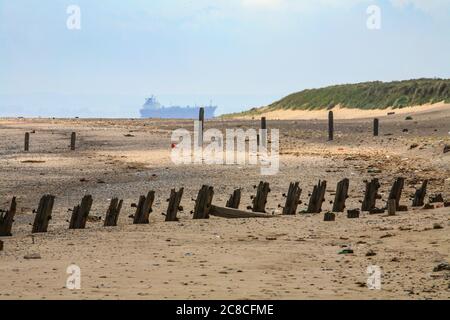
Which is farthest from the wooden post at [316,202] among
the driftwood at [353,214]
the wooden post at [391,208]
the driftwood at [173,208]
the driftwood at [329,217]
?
the driftwood at [173,208]

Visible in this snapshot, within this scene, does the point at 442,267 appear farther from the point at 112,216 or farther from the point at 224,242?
the point at 112,216

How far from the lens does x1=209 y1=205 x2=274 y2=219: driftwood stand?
74.7 ft

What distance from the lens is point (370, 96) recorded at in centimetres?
10344

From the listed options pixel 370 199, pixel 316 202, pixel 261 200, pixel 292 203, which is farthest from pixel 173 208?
pixel 370 199

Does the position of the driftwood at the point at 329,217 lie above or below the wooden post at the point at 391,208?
below

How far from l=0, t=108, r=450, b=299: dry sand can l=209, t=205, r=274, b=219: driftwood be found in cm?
35

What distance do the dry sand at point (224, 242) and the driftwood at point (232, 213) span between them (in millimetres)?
354

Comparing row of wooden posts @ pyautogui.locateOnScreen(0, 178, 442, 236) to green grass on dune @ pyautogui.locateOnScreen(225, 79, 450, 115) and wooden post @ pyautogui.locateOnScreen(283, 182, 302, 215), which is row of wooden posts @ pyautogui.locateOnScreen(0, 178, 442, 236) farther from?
green grass on dune @ pyautogui.locateOnScreen(225, 79, 450, 115)

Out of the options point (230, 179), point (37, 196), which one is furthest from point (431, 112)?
point (37, 196)

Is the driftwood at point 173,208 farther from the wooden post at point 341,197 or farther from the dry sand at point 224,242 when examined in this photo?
the wooden post at point 341,197

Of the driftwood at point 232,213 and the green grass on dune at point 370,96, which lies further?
the green grass on dune at point 370,96

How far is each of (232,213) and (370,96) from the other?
270ft

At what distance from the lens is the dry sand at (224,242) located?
13.9 metres

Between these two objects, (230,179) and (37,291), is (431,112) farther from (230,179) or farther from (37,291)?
(37,291)
